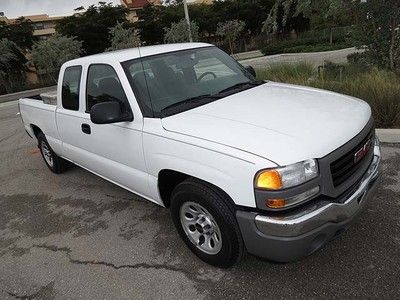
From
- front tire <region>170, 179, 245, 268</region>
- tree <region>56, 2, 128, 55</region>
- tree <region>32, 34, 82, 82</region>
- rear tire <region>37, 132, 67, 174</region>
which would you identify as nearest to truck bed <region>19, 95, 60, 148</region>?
rear tire <region>37, 132, 67, 174</region>

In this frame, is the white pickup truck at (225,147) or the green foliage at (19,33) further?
the green foliage at (19,33)

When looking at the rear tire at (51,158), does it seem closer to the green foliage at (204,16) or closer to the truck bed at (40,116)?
the truck bed at (40,116)

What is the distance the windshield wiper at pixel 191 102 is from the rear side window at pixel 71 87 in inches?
57.5

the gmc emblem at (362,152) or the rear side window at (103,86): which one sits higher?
the rear side window at (103,86)

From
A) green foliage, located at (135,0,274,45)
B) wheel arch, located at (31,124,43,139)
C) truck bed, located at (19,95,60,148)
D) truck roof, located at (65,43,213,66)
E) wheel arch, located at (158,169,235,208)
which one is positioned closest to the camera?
wheel arch, located at (158,169,235,208)

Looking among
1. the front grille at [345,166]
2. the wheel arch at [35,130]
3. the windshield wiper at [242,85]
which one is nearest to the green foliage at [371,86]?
the windshield wiper at [242,85]

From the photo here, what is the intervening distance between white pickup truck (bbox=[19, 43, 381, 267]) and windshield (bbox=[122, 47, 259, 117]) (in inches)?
0.4

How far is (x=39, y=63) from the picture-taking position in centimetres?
3262

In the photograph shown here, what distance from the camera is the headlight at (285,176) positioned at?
2330mm

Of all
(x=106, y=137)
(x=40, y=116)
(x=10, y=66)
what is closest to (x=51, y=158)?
(x=40, y=116)

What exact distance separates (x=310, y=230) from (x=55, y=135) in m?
3.75

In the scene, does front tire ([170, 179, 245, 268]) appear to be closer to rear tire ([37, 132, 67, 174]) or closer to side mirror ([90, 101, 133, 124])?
side mirror ([90, 101, 133, 124])

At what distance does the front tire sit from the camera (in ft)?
8.60

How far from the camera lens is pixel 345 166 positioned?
8.57 ft
